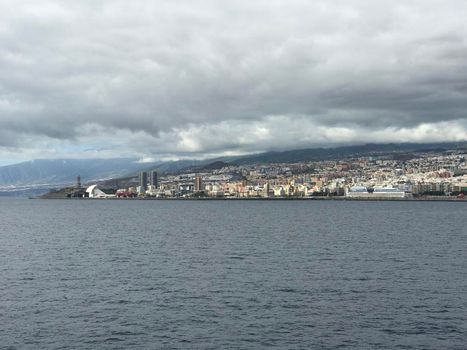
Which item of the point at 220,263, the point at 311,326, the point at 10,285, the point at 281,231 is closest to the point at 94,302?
the point at 10,285

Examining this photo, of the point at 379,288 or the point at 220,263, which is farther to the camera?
the point at 220,263

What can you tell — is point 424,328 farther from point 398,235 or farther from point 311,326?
point 398,235

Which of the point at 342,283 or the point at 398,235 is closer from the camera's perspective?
the point at 342,283

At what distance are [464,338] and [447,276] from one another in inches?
691

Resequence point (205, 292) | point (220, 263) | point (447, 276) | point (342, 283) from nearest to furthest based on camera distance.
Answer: point (205, 292)
point (342, 283)
point (447, 276)
point (220, 263)

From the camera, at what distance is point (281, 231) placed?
286 ft

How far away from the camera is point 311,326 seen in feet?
97.7

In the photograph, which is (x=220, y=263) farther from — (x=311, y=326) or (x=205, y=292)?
(x=311, y=326)

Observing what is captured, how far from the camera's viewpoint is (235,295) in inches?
1479

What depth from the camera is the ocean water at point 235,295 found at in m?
28.1

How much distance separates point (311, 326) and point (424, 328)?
20.4ft

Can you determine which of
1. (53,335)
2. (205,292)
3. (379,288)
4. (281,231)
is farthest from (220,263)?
(281,231)

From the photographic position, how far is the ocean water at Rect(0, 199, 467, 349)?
2811 centimetres

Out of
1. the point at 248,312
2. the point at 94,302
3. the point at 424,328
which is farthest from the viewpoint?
the point at 94,302
